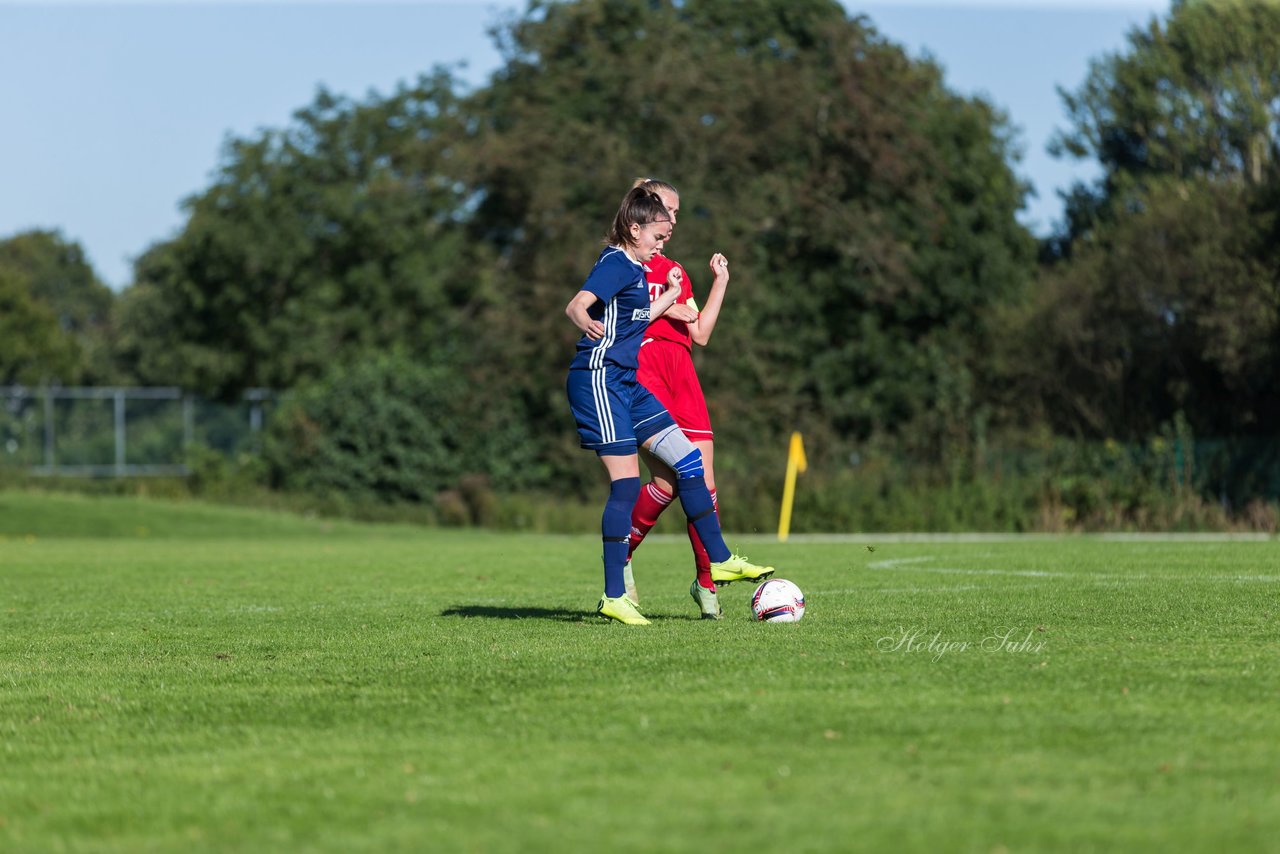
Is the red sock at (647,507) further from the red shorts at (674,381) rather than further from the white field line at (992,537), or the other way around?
the white field line at (992,537)

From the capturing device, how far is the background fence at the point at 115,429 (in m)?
40.9

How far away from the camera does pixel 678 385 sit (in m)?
9.78

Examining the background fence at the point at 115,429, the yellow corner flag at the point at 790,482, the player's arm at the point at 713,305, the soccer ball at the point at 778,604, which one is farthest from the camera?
the background fence at the point at 115,429

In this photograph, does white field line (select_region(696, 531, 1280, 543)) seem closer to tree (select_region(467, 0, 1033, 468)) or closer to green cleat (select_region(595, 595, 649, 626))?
tree (select_region(467, 0, 1033, 468))

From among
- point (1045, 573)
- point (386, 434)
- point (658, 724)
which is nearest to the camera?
point (658, 724)

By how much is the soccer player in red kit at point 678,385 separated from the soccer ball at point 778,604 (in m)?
0.41

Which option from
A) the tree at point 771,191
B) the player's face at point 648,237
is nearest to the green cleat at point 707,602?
the player's face at point 648,237

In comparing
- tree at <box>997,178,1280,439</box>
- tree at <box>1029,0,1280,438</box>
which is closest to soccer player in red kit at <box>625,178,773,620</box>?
tree at <box>997,178,1280,439</box>

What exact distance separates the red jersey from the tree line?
16770 mm

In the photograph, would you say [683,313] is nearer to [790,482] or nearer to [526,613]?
[526,613]

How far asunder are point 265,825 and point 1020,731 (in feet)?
7.52

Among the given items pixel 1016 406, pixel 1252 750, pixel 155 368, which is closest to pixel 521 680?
pixel 1252 750

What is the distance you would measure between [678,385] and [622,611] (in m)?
2.06

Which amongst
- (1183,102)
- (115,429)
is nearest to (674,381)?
(115,429)
